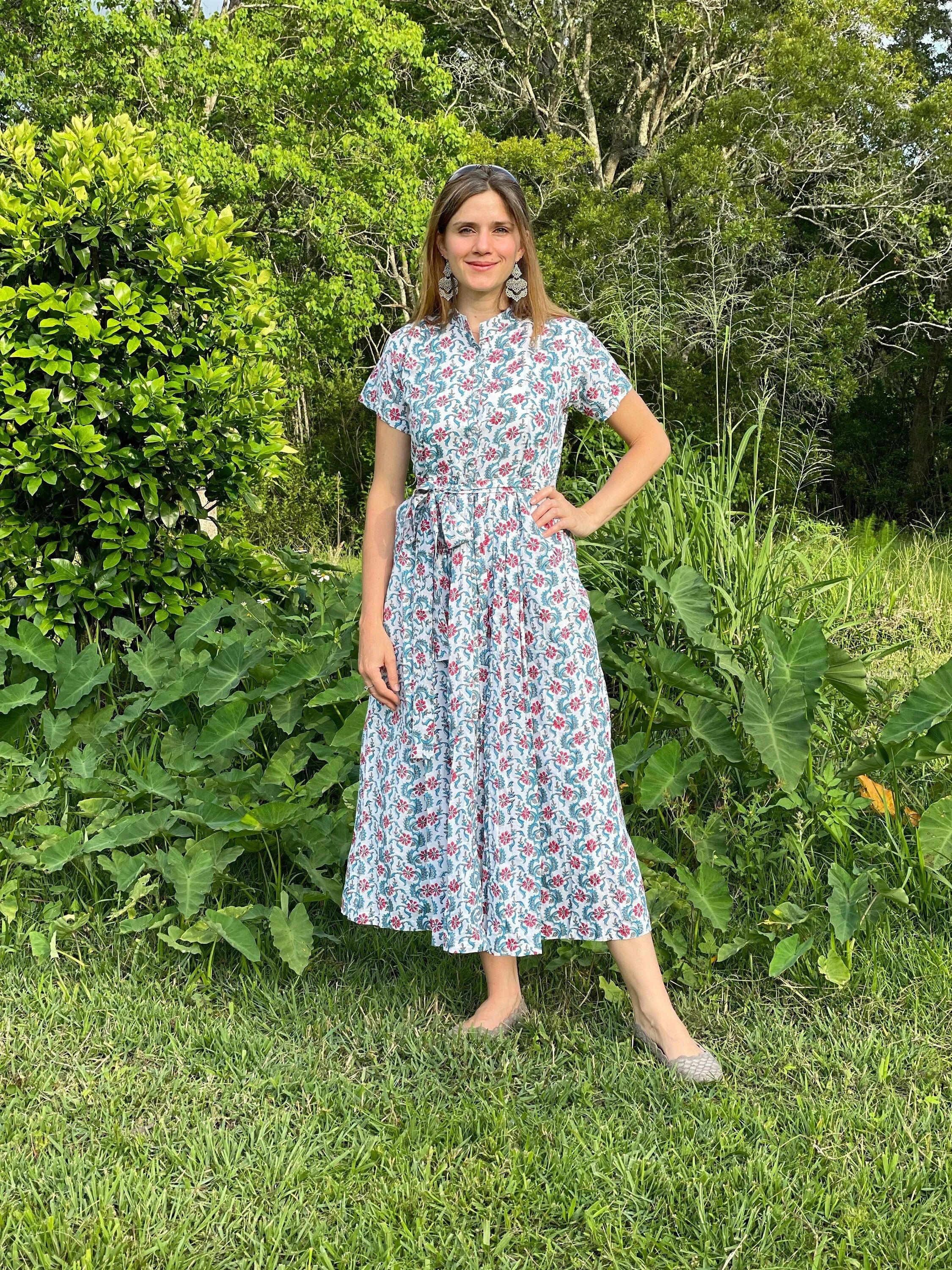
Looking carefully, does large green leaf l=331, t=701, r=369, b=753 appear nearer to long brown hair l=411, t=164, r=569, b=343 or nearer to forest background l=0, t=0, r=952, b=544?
long brown hair l=411, t=164, r=569, b=343

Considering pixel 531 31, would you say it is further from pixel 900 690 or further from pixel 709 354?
pixel 900 690

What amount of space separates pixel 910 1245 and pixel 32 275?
3.46 meters

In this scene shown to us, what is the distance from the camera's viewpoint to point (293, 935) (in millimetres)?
2488

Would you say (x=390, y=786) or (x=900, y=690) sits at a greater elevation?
(x=390, y=786)

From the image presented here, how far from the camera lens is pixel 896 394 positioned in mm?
13422

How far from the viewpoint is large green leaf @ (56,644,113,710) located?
3078 mm

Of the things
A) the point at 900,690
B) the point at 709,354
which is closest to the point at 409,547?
the point at 900,690

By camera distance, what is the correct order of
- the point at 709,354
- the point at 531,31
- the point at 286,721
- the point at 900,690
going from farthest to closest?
the point at 531,31 → the point at 709,354 → the point at 900,690 → the point at 286,721

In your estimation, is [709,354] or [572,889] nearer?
[572,889]

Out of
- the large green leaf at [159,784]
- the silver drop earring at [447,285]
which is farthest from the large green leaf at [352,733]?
the silver drop earring at [447,285]

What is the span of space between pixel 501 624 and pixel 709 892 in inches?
33.1

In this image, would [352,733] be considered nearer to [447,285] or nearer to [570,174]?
[447,285]

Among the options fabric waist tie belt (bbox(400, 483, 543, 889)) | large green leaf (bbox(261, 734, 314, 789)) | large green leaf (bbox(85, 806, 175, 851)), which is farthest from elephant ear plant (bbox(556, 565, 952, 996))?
large green leaf (bbox(85, 806, 175, 851))

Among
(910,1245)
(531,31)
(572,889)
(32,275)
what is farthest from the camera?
(531,31)
